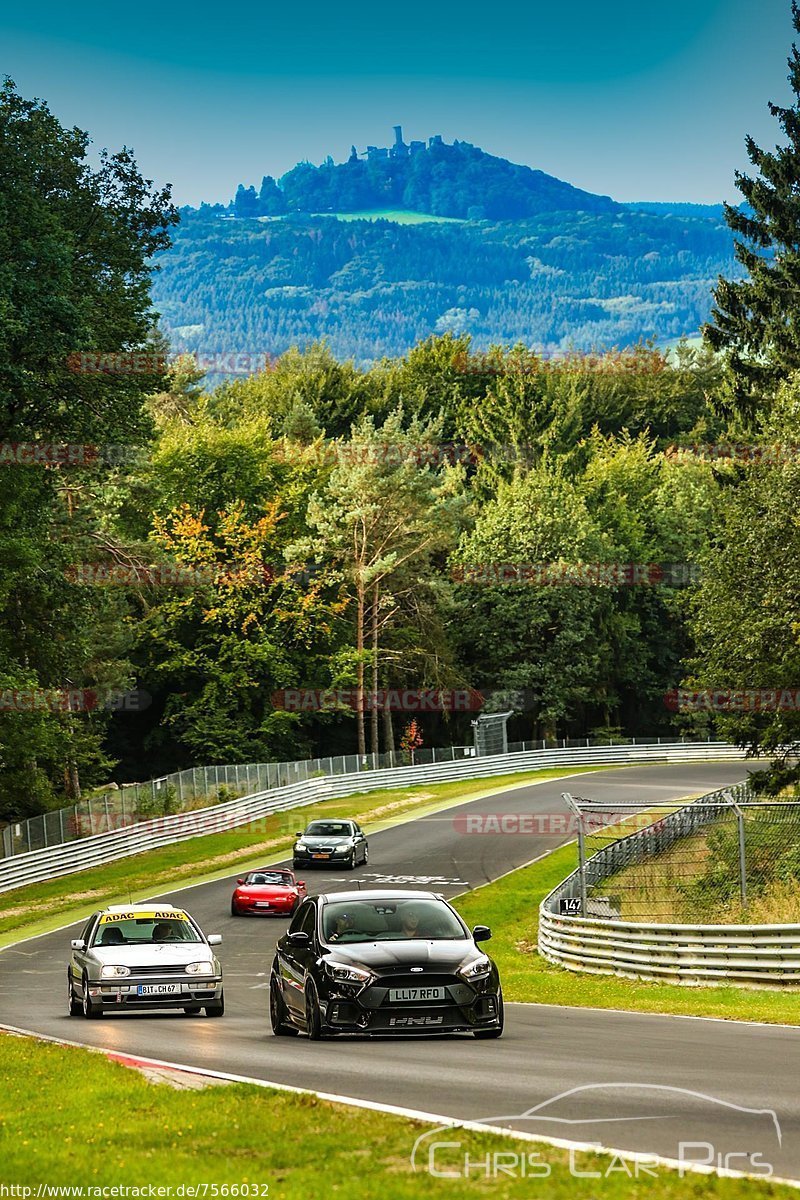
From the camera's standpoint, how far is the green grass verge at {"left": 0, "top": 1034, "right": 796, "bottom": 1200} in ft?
23.4

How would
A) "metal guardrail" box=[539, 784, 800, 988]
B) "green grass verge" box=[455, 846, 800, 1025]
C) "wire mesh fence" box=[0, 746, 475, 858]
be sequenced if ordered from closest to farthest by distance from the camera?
1. "green grass verge" box=[455, 846, 800, 1025]
2. "metal guardrail" box=[539, 784, 800, 988]
3. "wire mesh fence" box=[0, 746, 475, 858]

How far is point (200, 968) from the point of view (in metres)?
19.3

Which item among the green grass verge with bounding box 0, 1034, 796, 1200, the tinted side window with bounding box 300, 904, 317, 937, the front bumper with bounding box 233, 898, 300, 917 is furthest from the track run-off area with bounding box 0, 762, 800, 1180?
the front bumper with bounding box 233, 898, 300, 917

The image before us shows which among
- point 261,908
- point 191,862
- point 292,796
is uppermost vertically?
point 292,796

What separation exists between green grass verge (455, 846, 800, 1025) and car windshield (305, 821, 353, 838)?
8164mm

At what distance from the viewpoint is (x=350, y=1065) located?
12.5 m

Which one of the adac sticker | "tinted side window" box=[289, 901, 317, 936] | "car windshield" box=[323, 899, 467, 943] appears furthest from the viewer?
the adac sticker

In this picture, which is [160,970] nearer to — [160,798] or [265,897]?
[265,897]

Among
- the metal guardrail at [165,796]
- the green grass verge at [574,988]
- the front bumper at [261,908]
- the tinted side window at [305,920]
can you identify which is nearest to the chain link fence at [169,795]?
the metal guardrail at [165,796]

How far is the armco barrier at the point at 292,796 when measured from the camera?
46812mm

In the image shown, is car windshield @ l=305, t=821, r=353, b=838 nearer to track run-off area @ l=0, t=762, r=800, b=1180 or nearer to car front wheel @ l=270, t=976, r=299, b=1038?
track run-off area @ l=0, t=762, r=800, b=1180

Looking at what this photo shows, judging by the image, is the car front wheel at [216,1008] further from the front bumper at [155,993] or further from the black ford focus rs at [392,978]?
the black ford focus rs at [392,978]

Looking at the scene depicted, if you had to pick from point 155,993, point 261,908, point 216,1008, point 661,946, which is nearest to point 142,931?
point 155,993

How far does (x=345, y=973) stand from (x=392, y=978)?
18.0 inches
